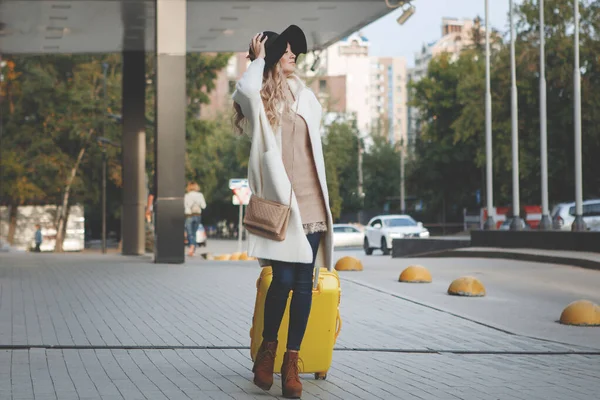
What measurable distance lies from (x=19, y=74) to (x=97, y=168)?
212 inches

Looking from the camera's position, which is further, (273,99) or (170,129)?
(170,129)

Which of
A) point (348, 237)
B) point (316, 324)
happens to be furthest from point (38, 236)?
point (316, 324)

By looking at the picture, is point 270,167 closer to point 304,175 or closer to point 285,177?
point 285,177

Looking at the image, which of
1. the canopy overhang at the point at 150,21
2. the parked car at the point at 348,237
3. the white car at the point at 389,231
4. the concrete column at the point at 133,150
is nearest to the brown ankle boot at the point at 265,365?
the canopy overhang at the point at 150,21

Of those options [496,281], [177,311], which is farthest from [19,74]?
[177,311]

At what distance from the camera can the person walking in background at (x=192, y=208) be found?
25.1 meters

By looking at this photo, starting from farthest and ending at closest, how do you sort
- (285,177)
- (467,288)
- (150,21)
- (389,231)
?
(389,231) < (150,21) < (467,288) < (285,177)

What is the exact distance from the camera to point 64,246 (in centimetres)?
4756

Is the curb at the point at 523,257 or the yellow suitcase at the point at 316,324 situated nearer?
the yellow suitcase at the point at 316,324

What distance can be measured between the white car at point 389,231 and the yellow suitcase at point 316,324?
116 ft

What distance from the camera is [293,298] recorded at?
20.5 ft

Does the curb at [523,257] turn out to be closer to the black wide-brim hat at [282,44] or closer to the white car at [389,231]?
the white car at [389,231]

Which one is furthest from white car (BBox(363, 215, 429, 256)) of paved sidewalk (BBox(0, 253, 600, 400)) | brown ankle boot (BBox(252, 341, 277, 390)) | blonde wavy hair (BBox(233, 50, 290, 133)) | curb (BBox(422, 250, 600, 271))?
brown ankle boot (BBox(252, 341, 277, 390))

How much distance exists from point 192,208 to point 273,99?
1922cm
